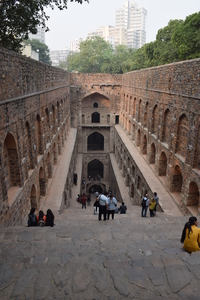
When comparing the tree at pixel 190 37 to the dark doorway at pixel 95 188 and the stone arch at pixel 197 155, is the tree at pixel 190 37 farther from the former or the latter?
the dark doorway at pixel 95 188

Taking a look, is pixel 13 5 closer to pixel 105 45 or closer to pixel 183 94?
pixel 183 94

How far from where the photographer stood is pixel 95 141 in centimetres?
2955

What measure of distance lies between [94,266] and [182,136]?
758 cm

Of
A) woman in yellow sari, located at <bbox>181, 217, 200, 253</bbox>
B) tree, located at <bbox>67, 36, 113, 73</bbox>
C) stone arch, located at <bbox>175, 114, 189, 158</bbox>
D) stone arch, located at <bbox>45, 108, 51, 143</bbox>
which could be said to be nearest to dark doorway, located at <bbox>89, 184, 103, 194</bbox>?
stone arch, located at <bbox>45, 108, 51, 143</bbox>

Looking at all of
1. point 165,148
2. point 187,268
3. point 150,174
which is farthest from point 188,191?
point 187,268

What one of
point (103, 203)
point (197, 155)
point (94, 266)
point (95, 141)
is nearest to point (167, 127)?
point (197, 155)

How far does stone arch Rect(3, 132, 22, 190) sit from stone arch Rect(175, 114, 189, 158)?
256 inches

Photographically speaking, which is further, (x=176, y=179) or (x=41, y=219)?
(x=176, y=179)

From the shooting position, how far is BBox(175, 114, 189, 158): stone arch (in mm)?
10352

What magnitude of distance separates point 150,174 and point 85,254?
9.44 metres

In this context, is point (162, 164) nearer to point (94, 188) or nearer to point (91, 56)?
point (94, 188)

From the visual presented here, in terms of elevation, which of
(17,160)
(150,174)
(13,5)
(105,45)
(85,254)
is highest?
(105,45)

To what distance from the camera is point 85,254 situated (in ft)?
17.1

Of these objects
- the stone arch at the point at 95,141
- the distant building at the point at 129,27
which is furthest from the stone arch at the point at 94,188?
the distant building at the point at 129,27
